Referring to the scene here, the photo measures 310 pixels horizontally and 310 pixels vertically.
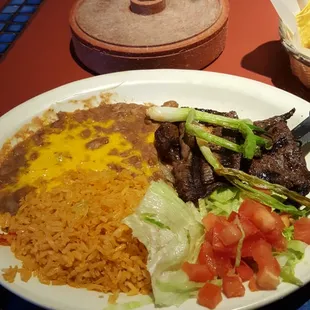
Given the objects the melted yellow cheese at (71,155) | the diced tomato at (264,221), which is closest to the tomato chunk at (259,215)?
the diced tomato at (264,221)

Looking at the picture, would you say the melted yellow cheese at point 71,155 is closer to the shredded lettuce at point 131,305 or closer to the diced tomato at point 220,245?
the diced tomato at point 220,245

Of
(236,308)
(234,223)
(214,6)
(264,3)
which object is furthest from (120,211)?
(264,3)

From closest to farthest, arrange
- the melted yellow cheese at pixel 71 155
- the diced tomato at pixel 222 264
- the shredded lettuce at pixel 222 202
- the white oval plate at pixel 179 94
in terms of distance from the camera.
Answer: the diced tomato at pixel 222 264
the shredded lettuce at pixel 222 202
the melted yellow cheese at pixel 71 155
the white oval plate at pixel 179 94

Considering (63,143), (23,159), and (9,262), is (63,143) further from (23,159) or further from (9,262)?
(9,262)

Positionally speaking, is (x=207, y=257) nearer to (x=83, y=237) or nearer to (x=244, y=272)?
(x=244, y=272)

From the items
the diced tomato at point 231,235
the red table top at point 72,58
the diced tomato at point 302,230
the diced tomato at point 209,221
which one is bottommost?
the red table top at point 72,58

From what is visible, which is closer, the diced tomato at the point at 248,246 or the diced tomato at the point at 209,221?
the diced tomato at the point at 248,246
